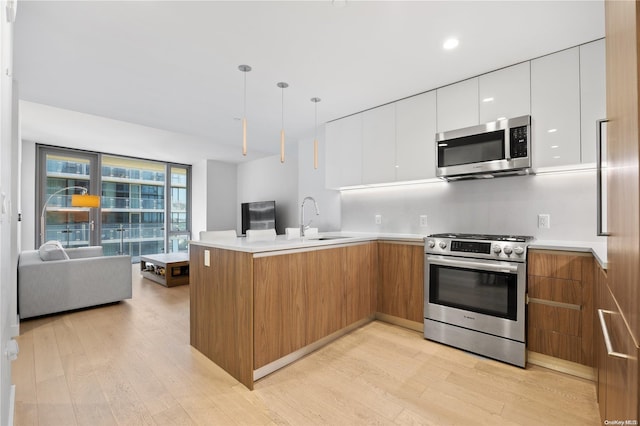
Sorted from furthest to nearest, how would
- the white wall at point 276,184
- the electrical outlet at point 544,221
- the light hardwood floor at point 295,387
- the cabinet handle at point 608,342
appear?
1. the white wall at point 276,184
2. the electrical outlet at point 544,221
3. the light hardwood floor at point 295,387
4. the cabinet handle at point 608,342

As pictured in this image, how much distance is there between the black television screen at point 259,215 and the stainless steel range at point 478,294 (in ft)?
13.8

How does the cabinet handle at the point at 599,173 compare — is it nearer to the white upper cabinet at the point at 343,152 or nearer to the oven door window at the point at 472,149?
the oven door window at the point at 472,149

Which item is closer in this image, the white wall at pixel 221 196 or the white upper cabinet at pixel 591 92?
the white upper cabinet at pixel 591 92

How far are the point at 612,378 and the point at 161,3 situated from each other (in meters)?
2.95

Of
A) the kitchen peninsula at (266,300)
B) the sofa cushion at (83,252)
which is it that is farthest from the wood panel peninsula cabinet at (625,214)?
the sofa cushion at (83,252)

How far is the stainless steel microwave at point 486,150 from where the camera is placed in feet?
8.02

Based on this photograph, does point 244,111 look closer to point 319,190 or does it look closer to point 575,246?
point 319,190

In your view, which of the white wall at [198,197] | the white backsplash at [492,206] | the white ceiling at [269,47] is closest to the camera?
the white ceiling at [269,47]

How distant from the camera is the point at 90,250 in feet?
15.2

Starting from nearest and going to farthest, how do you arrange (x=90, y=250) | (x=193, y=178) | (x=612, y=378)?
1. (x=612, y=378)
2. (x=90, y=250)
3. (x=193, y=178)

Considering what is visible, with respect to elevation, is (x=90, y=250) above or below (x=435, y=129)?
below

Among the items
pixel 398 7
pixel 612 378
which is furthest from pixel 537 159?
pixel 612 378

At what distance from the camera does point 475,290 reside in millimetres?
2477

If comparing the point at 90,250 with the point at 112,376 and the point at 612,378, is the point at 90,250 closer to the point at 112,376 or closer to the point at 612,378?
the point at 112,376
